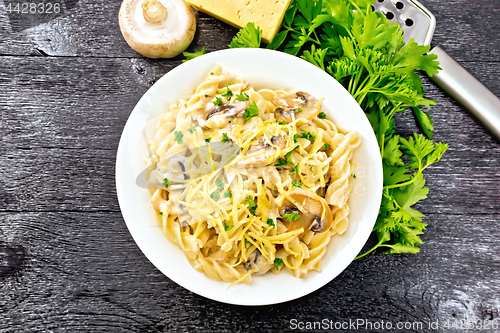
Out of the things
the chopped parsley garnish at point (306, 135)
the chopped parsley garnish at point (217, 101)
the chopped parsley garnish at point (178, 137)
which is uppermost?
the chopped parsley garnish at point (217, 101)

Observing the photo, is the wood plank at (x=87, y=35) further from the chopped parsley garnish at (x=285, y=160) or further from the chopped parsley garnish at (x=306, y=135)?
the chopped parsley garnish at (x=285, y=160)

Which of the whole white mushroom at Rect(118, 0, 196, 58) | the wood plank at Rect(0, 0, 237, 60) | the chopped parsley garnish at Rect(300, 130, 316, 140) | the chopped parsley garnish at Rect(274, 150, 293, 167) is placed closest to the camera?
the chopped parsley garnish at Rect(274, 150, 293, 167)

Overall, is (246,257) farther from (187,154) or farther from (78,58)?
(78,58)

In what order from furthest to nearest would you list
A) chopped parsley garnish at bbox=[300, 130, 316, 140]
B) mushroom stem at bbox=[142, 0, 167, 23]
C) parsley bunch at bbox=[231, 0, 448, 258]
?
mushroom stem at bbox=[142, 0, 167, 23] → parsley bunch at bbox=[231, 0, 448, 258] → chopped parsley garnish at bbox=[300, 130, 316, 140]

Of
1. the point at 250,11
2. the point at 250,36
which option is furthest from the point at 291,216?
the point at 250,11

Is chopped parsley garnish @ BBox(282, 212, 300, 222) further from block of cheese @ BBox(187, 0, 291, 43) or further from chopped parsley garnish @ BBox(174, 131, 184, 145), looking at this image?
block of cheese @ BBox(187, 0, 291, 43)

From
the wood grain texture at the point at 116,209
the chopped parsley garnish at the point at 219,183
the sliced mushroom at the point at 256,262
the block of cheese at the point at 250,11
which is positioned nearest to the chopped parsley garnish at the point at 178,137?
the chopped parsley garnish at the point at 219,183

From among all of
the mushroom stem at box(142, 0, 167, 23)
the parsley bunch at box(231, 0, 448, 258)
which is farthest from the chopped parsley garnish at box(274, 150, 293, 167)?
the mushroom stem at box(142, 0, 167, 23)
